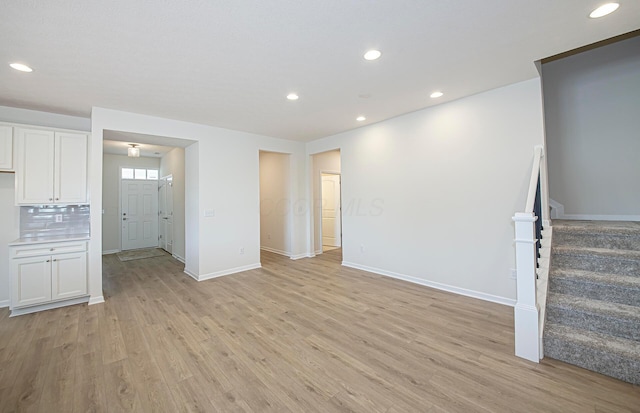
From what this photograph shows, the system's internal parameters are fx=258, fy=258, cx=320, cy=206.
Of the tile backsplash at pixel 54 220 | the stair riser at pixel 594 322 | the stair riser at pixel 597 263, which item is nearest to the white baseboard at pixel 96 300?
the tile backsplash at pixel 54 220

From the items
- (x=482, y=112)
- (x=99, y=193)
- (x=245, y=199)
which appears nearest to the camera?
(x=482, y=112)

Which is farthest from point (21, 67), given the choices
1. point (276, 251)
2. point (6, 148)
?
point (276, 251)

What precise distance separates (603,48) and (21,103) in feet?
26.4

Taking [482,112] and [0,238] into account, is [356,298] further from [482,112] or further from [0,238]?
[0,238]

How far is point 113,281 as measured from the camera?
4523mm

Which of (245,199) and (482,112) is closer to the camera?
(482,112)

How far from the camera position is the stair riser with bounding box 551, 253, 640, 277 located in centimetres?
237

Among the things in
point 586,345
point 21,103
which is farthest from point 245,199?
point 586,345

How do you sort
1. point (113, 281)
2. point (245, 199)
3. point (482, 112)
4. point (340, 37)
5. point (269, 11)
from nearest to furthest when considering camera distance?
1. point (269, 11)
2. point (340, 37)
3. point (482, 112)
4. point (113, 281)
5. point (245, 199)

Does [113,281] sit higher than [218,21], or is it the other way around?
[218,21]

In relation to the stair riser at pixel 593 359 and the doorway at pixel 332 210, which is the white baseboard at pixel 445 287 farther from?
the doorway at pixel 332 210

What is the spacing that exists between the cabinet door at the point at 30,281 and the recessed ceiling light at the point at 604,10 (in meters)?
6.18

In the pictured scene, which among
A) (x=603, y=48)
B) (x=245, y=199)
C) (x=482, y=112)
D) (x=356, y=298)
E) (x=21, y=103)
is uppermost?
(x=603, y=48)

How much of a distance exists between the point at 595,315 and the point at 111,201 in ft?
30.7
